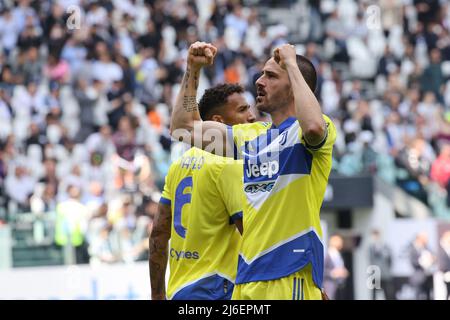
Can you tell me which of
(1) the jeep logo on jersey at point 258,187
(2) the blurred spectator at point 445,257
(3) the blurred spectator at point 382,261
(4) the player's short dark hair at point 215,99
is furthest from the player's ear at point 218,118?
(3) the blurred spectator at point 382,261

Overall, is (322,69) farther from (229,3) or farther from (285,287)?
(285,287)

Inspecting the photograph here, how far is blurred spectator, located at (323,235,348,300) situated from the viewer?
18.1m

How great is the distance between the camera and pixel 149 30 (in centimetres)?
2200

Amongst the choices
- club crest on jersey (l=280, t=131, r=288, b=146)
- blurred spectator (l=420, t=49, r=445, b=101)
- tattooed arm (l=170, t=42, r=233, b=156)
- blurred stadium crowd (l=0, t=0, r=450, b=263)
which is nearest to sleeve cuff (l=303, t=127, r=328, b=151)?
club crest on jersey (l=280, t=131, r=288, b=146)

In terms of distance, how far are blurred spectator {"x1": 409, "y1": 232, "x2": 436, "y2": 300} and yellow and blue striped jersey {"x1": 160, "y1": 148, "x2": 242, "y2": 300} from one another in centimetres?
1137

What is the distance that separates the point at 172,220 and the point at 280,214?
1.68m

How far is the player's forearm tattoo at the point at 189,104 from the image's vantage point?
241 inches

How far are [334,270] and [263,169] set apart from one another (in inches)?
494

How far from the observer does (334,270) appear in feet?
59.9

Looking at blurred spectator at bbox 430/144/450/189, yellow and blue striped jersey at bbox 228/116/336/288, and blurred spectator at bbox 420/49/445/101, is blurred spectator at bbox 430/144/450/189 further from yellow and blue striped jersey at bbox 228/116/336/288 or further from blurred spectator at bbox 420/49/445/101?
yellow and blue striped jersey at bbox 228/116/336/288

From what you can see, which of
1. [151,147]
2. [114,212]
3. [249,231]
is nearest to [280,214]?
[249,231]

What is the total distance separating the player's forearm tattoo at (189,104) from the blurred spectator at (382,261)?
1275 centimetres

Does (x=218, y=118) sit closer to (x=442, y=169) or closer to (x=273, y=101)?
(x=273, y=101)
